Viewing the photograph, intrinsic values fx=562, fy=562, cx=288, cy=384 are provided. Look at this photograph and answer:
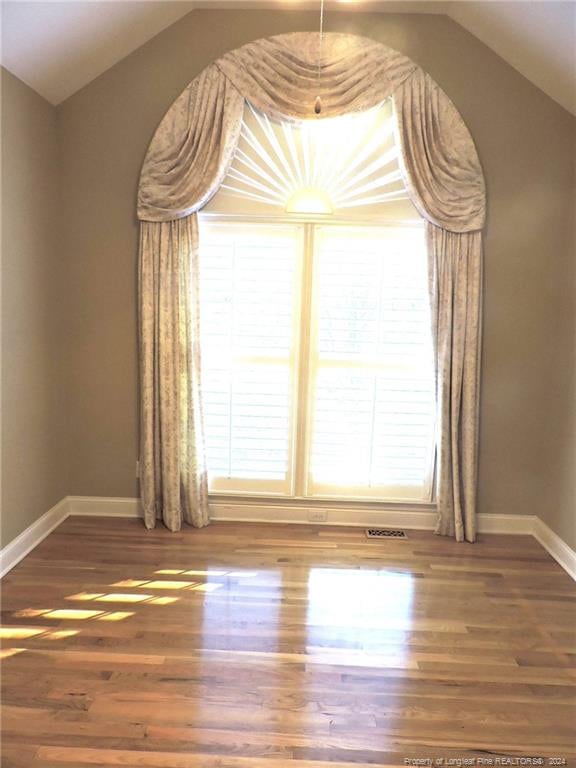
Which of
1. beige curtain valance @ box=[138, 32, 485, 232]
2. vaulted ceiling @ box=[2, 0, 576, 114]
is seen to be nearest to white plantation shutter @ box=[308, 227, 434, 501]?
beige curtain valance @ box=[138, 32, 485, 232]

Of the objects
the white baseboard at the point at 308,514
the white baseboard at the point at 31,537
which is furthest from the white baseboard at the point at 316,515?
the white baseboard at the point at 31,537

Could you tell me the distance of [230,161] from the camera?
11.7 feet

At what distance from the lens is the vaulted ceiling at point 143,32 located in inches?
111

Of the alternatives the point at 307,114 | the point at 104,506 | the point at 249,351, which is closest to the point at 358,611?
the point at 249,351

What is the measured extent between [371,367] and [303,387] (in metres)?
0.48

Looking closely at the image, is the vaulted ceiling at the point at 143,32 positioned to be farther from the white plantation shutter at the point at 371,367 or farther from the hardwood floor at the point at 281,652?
the hardwood floor at the point at 281,652

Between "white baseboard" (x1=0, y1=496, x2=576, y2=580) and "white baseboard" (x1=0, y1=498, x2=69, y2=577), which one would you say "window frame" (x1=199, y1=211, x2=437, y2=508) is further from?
"white baseboard" (x1=0, y1=498, x2=69, y2=577)

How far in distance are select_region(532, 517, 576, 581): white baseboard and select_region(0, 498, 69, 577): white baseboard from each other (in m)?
3.22

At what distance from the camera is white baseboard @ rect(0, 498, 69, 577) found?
3137 mm

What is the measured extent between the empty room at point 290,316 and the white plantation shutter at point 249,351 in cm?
2

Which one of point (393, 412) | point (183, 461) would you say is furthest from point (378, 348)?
point (183, 461)

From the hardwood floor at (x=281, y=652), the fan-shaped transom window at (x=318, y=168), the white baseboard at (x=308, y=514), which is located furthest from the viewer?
the white baseboard at (x=308, y=514)

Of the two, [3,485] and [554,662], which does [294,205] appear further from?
[554,662]

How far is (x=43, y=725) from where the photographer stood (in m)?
2.06
